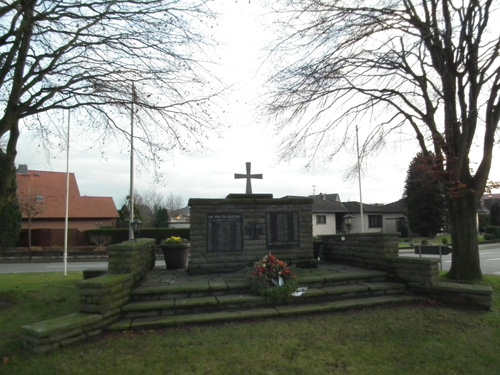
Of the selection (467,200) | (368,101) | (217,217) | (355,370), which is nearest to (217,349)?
(355,370)

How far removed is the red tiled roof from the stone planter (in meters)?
Answer: 25.6

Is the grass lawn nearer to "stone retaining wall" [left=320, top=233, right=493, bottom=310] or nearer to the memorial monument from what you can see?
"stone retaining wall" [left=320, top=233, right=493, bottom=310]

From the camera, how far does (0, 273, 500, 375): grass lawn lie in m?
3.92

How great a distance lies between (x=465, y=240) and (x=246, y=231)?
16.3 feet

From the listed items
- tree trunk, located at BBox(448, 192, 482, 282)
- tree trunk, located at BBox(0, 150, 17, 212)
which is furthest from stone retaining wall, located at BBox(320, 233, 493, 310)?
tree trunk, located at BBox(0, 150, 17, 212)

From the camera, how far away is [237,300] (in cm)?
570

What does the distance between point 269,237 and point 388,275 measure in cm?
276

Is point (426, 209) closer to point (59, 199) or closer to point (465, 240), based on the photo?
point (465, 240)

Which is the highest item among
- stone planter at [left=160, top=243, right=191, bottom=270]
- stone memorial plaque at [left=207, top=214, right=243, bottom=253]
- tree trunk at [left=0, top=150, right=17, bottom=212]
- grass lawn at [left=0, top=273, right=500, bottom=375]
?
tree trunk at [left=0, top=150, right=17, bottom=212]

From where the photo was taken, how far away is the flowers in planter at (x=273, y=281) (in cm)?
587

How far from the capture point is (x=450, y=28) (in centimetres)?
753

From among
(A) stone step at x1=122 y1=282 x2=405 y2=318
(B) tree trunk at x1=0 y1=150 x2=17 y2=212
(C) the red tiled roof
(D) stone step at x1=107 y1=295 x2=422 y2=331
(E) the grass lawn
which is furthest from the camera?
(C) the red tiled roof

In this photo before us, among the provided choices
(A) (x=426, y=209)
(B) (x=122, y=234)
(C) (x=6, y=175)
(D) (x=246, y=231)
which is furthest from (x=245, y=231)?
(A) (x=426, y=209)

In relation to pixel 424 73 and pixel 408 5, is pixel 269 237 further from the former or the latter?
pixel 408 5
